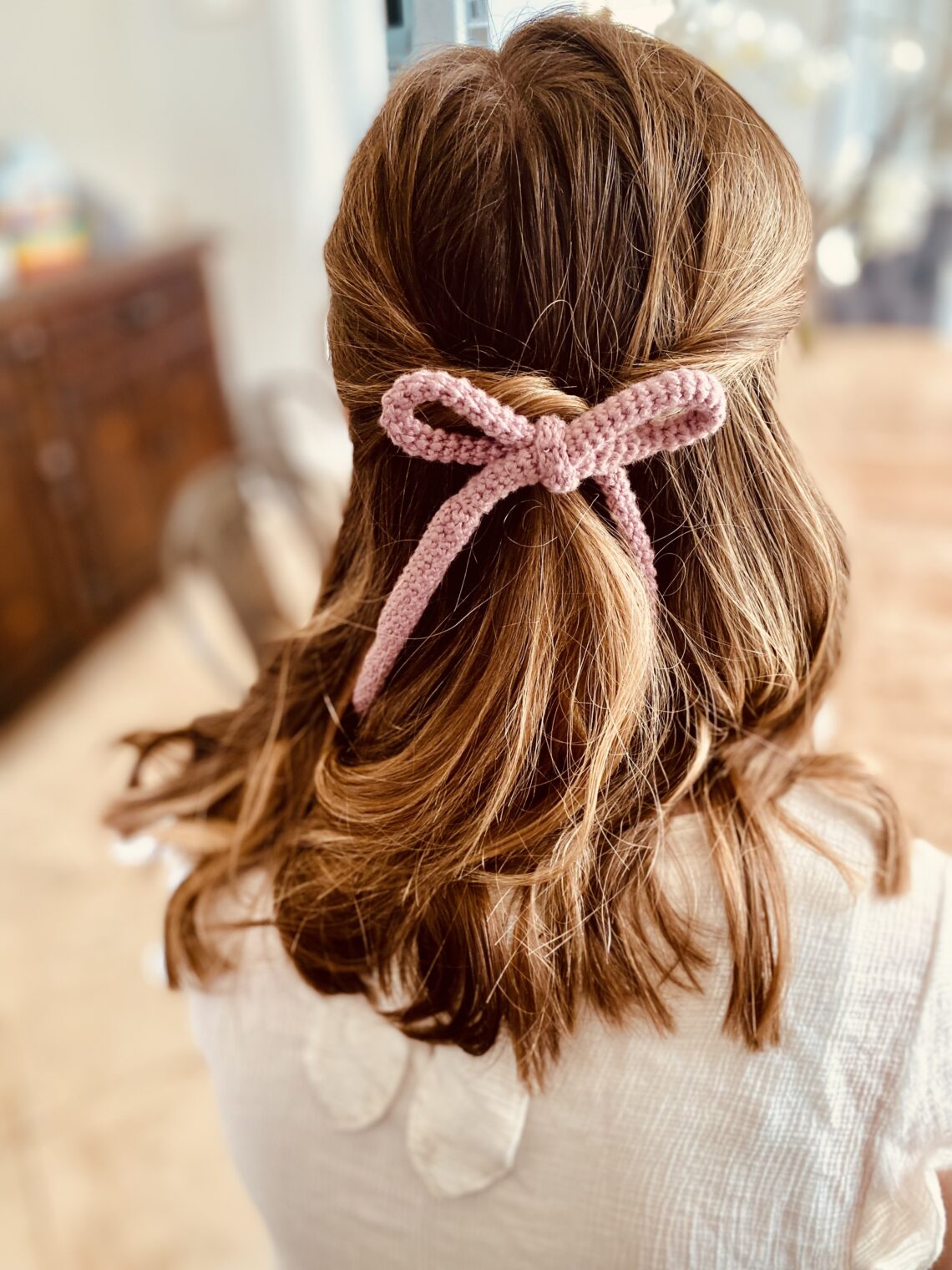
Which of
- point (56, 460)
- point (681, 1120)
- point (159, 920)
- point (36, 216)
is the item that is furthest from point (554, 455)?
point (36, 216)

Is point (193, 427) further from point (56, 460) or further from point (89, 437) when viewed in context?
point (56, 460)

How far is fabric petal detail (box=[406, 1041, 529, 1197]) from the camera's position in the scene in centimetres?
50

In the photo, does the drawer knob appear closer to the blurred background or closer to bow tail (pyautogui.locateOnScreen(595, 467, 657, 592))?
the blurred background

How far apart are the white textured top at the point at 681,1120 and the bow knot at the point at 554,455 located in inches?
8.5

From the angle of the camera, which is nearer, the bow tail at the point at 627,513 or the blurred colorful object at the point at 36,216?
the bow tail at the point at 627,513

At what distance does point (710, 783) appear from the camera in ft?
1.71

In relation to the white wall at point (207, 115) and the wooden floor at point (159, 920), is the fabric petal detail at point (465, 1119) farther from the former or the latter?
the white wall at point (207, 115)

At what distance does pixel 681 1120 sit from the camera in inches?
18.3

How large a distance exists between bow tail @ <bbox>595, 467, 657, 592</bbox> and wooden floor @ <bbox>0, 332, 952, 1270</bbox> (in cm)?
25

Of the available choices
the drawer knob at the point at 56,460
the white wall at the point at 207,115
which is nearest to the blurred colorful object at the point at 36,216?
the white wall at the point at 207,115

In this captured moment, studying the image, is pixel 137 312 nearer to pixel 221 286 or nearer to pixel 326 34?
pixel 221 286

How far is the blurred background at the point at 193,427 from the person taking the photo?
94 cm

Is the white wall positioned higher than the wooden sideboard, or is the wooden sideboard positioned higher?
the white wall

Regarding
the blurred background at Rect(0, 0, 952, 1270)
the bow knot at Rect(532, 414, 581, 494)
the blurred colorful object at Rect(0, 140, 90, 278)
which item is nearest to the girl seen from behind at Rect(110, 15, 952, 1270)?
the bow knot at Rect(532, 414, 581, 494)
